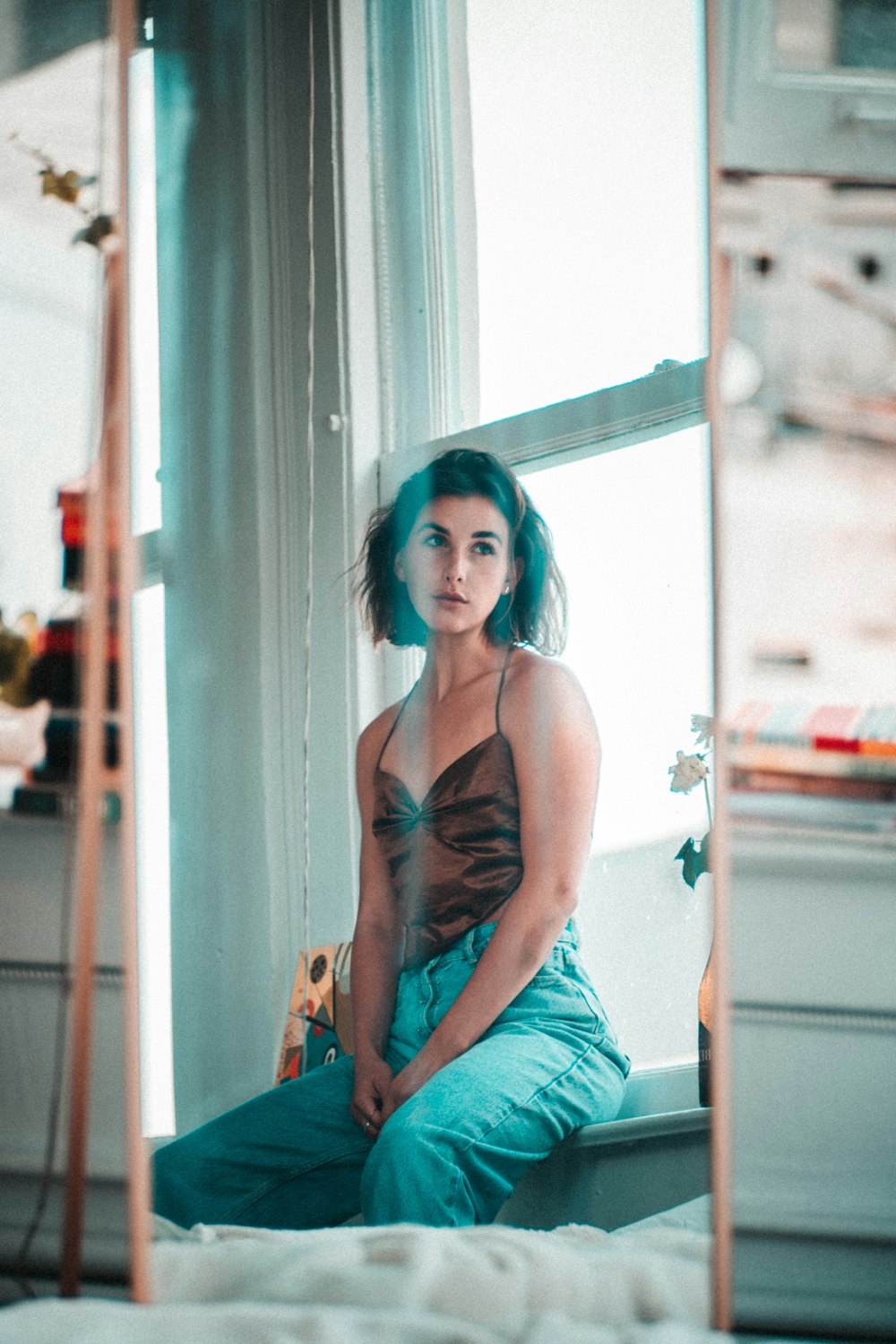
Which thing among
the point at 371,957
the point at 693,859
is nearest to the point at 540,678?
the point at 693,859

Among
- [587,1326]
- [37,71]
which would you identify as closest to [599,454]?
[37,71]

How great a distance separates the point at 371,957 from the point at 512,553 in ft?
1.47

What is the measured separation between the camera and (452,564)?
1.31m

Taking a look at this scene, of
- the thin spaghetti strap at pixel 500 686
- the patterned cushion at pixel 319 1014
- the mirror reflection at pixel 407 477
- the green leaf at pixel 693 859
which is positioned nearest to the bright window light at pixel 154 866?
the mirror reflection at pixel 407 477

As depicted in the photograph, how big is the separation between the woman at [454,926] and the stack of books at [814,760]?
28 centimetres

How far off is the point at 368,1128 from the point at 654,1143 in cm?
28

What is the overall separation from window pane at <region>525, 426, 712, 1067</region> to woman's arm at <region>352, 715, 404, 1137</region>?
21 centimetres

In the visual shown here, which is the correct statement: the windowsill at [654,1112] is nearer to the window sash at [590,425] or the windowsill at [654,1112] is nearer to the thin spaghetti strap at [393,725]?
the thin spaghetti strap at [393,725]

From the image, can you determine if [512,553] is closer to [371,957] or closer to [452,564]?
[452,564]

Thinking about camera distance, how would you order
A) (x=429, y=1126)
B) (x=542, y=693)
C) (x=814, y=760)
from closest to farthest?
(x=814, y=760), (x=429, y=1126), (x=542, y=693)

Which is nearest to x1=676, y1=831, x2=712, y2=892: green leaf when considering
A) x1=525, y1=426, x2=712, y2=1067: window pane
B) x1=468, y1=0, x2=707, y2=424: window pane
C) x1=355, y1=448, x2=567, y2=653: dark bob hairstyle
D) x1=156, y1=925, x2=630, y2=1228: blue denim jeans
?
x1=525, y1=426, x2=712, y2=1067: window pane

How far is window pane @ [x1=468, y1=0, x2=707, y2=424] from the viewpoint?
123 cm

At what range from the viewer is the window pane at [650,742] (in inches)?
47.2

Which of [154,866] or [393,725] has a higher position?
[393,725]
